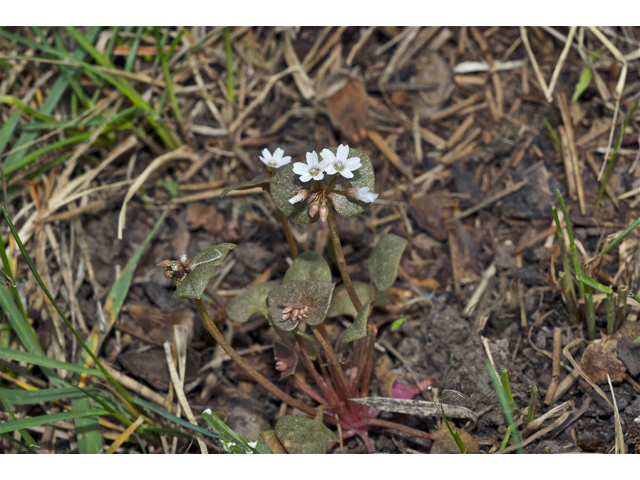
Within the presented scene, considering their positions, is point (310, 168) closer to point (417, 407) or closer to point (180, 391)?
point (417, 407)

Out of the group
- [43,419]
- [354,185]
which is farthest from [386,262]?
[43,419]

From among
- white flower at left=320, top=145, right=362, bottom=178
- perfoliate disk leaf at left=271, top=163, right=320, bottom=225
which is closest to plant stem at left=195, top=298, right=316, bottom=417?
perfoliate disk leaf at left=271, top=163, right=320, bottom=225

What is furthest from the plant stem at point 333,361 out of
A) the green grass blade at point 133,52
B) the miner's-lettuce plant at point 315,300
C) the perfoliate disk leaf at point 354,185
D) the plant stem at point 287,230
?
the green grass blade at point 133,52

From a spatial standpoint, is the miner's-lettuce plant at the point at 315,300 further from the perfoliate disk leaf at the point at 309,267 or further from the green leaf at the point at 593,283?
the green leaf at the point at 593,283

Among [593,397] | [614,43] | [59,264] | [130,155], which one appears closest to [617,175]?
[614,43]

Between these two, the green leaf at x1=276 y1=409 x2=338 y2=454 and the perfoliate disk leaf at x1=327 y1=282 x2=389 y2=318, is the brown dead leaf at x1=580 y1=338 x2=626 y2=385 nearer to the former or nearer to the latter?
the perfoliate disk leaf at x1=327 y1=282 x2=389 y2=318
